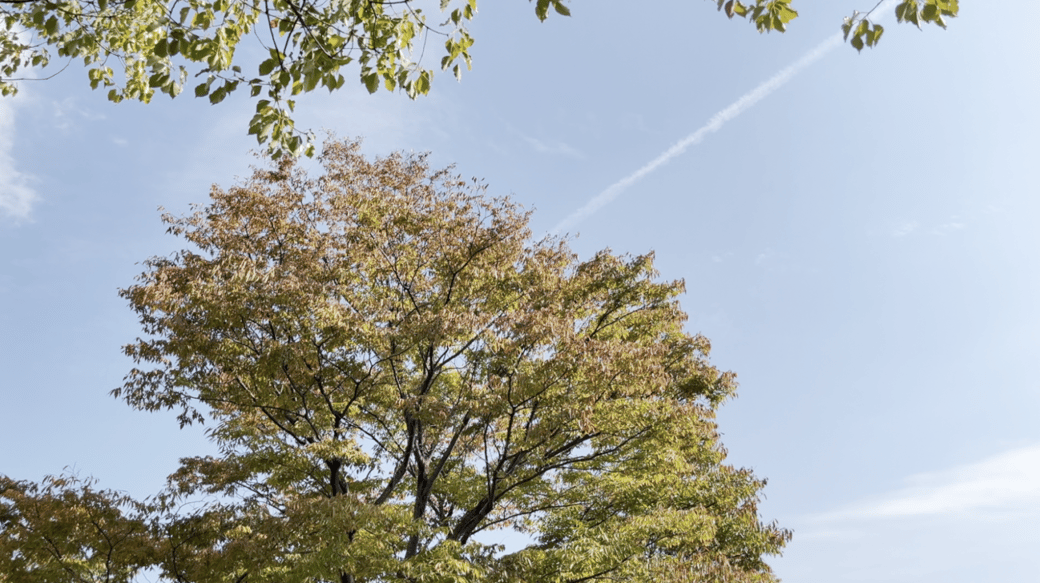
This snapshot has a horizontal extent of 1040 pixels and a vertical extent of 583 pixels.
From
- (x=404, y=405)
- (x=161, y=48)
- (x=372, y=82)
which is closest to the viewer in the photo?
(x=161, y=48)

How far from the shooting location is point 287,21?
609 centimetres

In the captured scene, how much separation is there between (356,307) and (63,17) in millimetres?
6606

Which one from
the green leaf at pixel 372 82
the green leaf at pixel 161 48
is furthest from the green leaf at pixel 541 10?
the green leaf at pixel 161 48

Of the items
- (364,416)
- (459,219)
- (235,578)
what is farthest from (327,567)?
(459,219)

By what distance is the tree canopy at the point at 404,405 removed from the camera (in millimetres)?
11133

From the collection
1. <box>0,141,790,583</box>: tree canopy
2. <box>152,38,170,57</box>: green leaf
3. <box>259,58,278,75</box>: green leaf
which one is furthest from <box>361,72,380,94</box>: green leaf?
<box>0,141,790,583</box>: tree canopy

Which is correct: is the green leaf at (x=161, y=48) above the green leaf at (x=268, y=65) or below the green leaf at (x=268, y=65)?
below

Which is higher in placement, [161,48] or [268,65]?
[268,65]

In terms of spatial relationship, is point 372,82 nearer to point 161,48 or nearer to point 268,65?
point 268,65

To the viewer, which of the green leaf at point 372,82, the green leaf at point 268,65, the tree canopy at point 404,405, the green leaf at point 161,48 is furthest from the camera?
the tree canopy at point 404,405

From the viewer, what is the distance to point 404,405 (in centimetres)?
1210

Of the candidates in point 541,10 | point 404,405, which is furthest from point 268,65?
point 404,405

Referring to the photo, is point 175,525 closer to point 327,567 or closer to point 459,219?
point 327,567

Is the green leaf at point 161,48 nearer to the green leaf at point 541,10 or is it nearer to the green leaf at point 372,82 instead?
the green leaf at point 372,82
